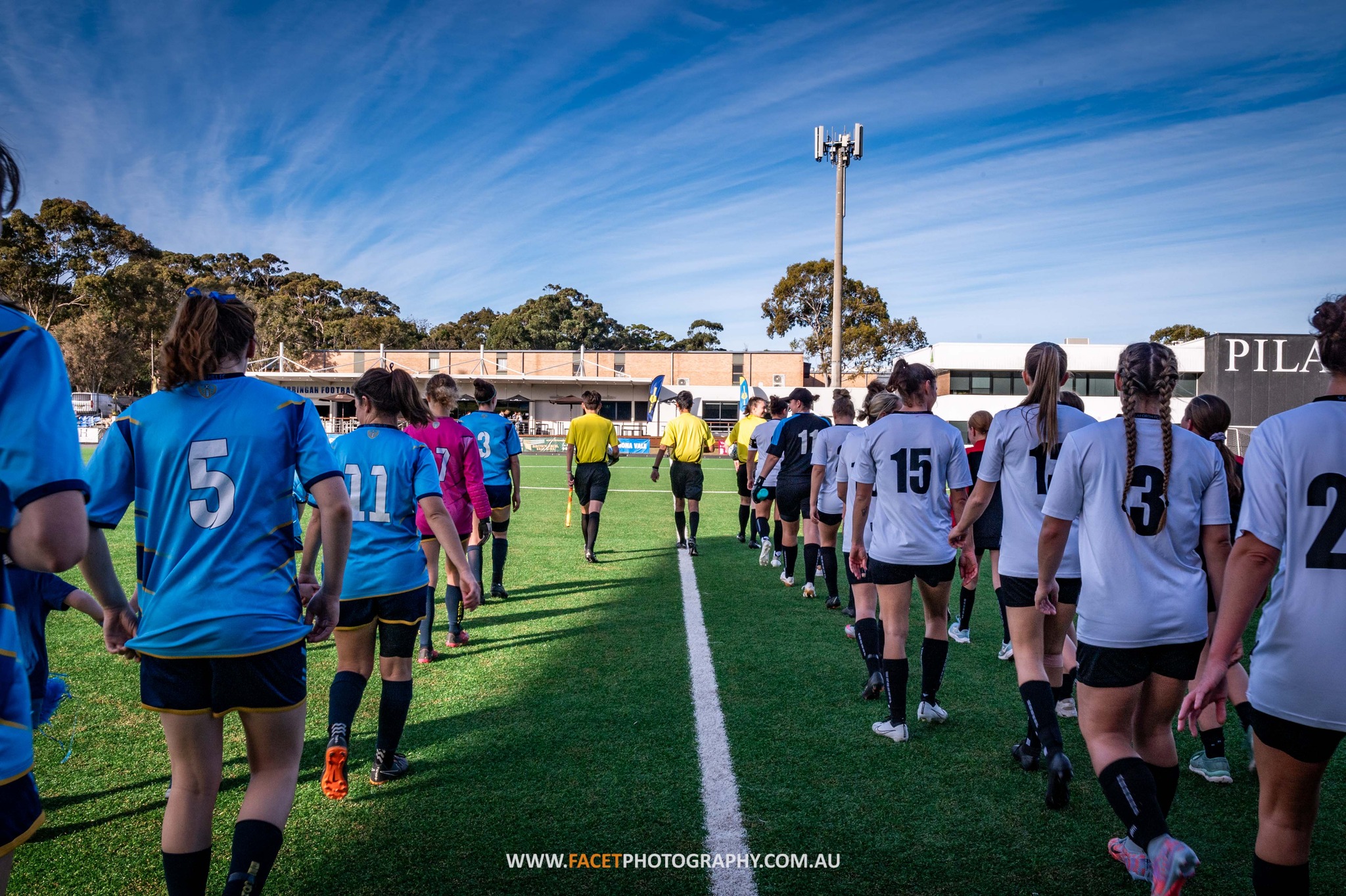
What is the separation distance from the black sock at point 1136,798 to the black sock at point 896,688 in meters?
1.57

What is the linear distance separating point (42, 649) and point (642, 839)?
7.35ft

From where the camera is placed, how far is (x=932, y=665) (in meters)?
4.50

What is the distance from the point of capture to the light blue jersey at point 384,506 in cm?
356

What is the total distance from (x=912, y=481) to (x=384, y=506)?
280cm

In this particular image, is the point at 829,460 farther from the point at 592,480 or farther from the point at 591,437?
the point at 592,480

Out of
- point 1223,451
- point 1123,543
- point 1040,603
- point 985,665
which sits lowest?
point 985,665

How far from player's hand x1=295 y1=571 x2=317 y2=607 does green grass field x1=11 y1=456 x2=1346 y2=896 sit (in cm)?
122

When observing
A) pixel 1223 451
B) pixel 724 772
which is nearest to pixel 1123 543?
pixel 1223 451

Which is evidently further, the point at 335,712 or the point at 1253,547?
the point at 335,712

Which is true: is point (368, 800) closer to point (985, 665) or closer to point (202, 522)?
point (202, 522)

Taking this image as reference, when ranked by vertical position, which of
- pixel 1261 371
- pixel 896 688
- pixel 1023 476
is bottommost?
pixel 896 688

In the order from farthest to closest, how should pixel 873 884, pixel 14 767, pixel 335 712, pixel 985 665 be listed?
pixel 985 665 < pixel 335 712 < pixel 873 884 < pixel 14 767

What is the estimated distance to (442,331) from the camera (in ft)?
262

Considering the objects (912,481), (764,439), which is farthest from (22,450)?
(764,439)
